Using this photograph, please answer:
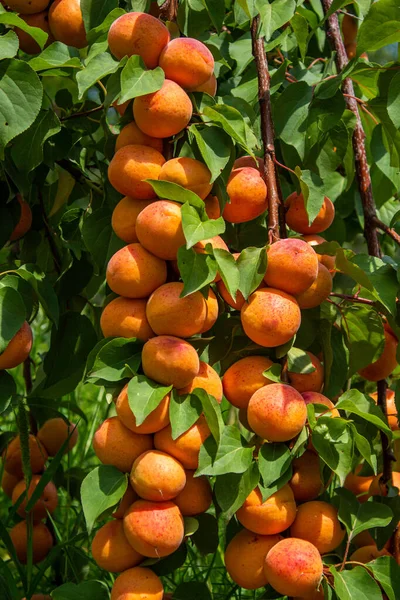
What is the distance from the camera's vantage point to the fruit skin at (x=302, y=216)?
118cm

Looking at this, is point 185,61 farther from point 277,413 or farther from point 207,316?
point 277,413

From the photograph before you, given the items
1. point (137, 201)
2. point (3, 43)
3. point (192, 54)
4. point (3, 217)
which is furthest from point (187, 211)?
point (3, 217)

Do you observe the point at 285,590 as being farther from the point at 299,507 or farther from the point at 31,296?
the point at 31,296

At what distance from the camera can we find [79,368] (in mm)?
1303

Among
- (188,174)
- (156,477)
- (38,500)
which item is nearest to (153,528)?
(156,477)

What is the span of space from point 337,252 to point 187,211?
0.26 m

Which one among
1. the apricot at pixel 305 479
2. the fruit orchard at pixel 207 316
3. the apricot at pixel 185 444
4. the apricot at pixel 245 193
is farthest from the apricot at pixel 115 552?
the apricot at pixel 245 193

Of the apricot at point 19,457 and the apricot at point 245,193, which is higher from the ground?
the apricot at point 245,193

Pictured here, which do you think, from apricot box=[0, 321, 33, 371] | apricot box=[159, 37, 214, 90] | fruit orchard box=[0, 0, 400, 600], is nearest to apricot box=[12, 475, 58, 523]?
fruit orchard box=[0, 0, 400, 600]

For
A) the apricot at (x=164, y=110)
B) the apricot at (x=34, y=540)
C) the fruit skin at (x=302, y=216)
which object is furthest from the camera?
the apricot at (x=34, y=540)

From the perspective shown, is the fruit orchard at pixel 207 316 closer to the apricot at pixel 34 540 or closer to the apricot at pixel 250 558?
the apricot at pixel 250 558

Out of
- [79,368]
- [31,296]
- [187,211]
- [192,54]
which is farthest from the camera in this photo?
[79,368]

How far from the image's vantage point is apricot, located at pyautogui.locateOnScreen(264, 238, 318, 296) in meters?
1.00

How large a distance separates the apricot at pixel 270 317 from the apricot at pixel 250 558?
0.24 metres
